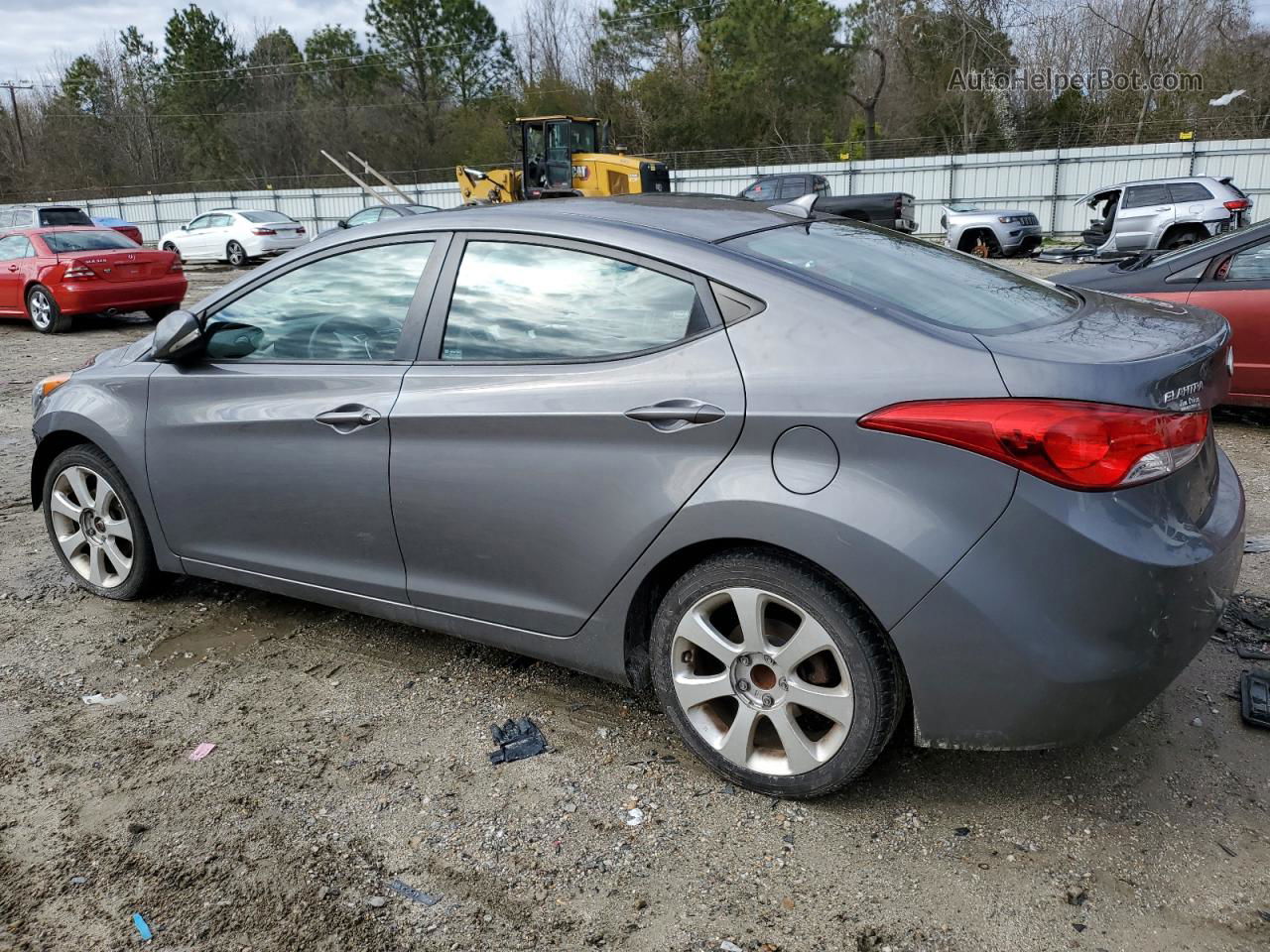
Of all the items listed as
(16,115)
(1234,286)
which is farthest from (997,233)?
(16,115)

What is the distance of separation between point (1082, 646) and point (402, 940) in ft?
5.59

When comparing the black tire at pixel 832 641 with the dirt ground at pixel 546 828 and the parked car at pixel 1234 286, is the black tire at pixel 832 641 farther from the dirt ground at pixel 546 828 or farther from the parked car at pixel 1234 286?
the parked car at pixel 1234 286

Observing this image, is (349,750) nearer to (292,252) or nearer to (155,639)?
(155,639)

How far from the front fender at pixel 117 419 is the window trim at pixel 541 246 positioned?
4.62 ft

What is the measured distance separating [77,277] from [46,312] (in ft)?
2.83

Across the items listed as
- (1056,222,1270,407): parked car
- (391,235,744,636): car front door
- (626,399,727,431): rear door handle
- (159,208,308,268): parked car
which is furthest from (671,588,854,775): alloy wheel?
(159,208,308,268): parked car

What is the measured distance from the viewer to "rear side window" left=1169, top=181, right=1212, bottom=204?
58.4 ft

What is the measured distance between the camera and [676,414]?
2.62 metres

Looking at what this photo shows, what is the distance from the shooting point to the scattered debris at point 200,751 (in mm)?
3103

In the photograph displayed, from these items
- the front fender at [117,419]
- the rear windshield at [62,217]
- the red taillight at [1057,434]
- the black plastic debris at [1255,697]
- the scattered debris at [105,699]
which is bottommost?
the scattered debris at [105,699]

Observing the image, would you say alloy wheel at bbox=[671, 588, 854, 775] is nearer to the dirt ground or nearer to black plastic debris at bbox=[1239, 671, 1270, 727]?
the dirt ground

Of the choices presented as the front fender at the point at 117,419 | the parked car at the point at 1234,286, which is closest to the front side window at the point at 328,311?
the front fender at the point at 117,419

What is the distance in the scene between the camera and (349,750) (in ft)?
10.2

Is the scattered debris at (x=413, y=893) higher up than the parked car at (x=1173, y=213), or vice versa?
the parked car at (x=1173, y=213)
